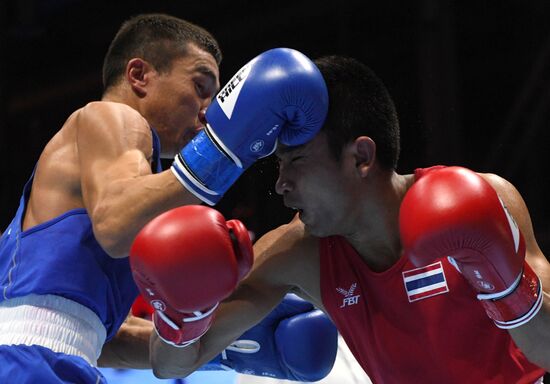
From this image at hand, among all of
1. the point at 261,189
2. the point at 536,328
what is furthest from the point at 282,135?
the point at 261,189

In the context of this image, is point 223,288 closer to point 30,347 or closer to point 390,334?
point 30,347

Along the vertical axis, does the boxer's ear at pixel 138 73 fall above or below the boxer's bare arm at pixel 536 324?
above

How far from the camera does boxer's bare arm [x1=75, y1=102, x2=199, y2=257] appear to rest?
236cm

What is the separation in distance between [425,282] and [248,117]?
0.84 metres

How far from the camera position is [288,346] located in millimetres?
3133

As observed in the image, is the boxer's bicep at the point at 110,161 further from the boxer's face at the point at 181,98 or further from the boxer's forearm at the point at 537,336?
the boxer's forearm at the point at 537,336

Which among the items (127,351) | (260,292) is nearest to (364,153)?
(260,292)

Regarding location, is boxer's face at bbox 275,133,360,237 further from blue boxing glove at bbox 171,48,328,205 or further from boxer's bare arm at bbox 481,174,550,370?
boxer's bare arm at bbox 481,174,550,370

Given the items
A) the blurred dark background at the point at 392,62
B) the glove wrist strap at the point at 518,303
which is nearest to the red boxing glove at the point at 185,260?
the glove wrist strap at the point at 518,303

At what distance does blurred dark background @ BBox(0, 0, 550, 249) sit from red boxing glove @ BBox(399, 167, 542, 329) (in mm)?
2944

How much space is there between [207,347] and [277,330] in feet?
1.22

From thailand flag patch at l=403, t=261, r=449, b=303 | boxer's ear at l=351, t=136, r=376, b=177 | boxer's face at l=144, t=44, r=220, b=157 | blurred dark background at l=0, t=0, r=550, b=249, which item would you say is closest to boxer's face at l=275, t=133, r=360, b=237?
boxer's ear at l=351, t=136, r=376, b=177

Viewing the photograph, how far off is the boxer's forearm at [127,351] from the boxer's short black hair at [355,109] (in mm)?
1026

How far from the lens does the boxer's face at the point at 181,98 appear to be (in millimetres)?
2967
